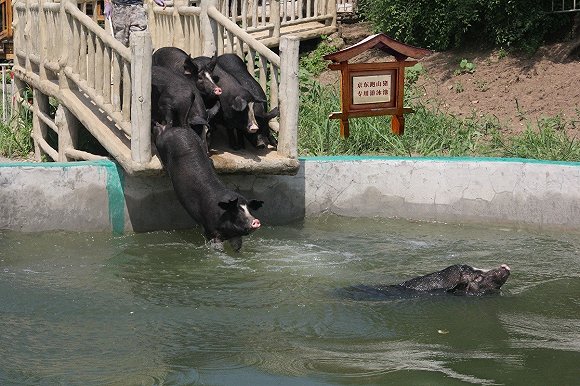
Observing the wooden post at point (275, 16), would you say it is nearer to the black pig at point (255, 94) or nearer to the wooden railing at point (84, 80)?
the wooden railing at point (84, 80)

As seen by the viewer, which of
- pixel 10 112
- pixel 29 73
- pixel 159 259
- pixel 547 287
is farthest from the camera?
pixel 10 112

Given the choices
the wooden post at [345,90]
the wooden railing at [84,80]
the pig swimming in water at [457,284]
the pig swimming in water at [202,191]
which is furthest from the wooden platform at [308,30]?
the pig swimming in water at [457,284]

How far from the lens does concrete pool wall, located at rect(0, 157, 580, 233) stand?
10844mm

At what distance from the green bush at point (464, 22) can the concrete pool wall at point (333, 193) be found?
5603 mm

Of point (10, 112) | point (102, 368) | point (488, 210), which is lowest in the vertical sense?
point (102, 368)

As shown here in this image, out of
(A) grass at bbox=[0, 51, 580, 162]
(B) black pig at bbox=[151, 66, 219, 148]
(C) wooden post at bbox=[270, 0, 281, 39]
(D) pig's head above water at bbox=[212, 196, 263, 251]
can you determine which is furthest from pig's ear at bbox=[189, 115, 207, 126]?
(C) wooden post at bbox=[270, 0, 281, 39]

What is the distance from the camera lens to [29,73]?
45.1 ft

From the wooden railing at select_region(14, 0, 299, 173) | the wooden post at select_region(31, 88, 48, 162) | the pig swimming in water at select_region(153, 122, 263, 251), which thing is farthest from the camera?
the wooden post at select_region(31, 88, 48, 162)

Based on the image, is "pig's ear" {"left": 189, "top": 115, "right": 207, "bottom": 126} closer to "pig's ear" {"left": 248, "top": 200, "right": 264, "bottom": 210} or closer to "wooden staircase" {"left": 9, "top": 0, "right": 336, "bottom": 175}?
"wooden staircase" {"left": 9, "top": 0, "right": 336, "bottom": 175}

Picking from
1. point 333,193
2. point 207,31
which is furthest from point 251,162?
point 207,31

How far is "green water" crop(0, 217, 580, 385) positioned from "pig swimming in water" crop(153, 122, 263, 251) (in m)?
0.30

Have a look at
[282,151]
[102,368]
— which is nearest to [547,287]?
[282,151]

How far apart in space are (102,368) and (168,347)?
2.04 feet

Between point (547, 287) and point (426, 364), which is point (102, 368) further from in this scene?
point (547, 287)
